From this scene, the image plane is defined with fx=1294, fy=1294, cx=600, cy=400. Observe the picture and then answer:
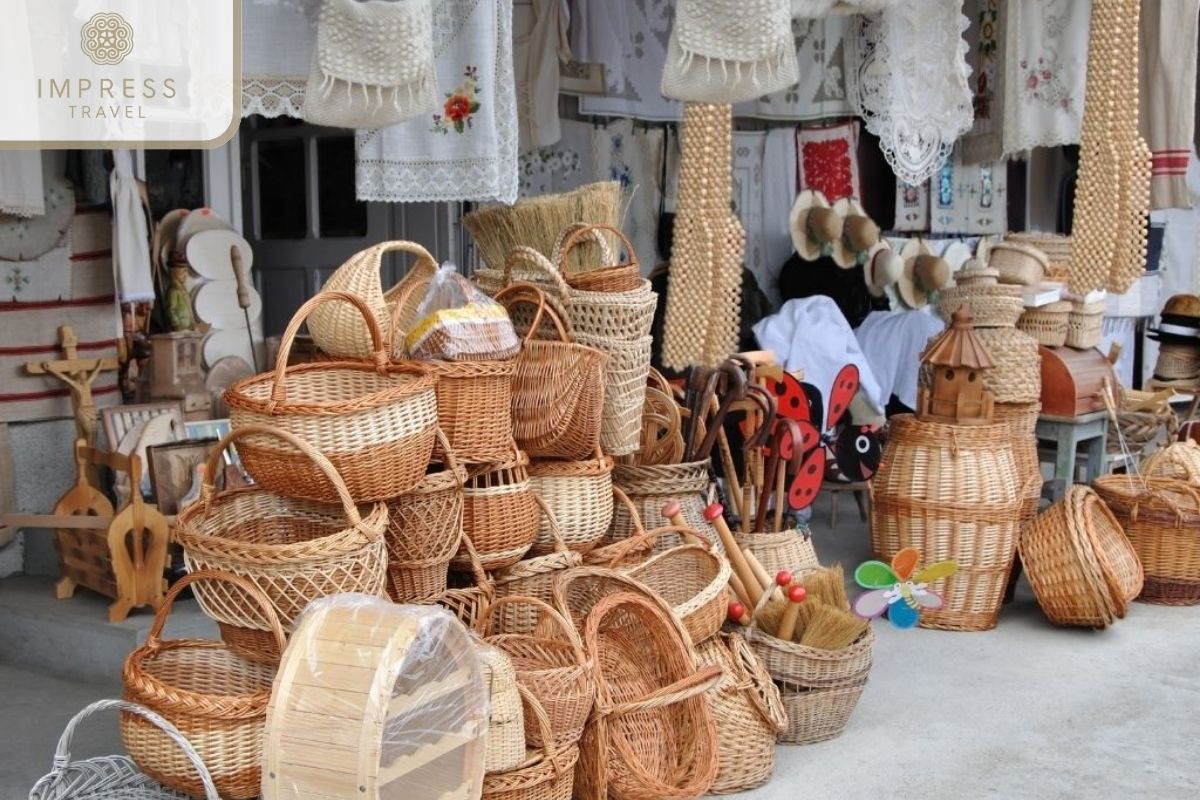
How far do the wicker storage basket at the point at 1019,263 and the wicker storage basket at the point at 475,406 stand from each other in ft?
11.4

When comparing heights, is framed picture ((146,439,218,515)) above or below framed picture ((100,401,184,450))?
below

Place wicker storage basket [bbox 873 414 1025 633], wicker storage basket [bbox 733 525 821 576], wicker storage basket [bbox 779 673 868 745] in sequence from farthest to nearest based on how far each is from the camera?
wicker storage basket [bbox 873 414 1025 633]
wicker storage basket [bbox 733 525 821 576]
wicker storage basket [bbox 779 673 868 745]

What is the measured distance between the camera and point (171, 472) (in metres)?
4.71

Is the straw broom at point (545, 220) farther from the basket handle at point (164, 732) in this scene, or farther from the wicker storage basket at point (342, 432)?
the basket handle at point (164, 732)

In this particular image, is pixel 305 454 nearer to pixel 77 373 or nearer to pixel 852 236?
pixel 77 373

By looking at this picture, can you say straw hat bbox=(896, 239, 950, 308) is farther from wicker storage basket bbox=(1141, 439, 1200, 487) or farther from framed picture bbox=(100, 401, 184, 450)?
framed picture bbox=(100, 401, 184, 450)

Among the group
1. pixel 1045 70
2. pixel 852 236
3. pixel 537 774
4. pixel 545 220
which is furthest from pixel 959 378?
pixel 537 774

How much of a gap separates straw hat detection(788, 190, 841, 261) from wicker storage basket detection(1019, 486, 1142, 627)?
2746mm

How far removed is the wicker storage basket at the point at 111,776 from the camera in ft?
9.25

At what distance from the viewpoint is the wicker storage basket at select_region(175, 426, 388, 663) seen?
9.77ft

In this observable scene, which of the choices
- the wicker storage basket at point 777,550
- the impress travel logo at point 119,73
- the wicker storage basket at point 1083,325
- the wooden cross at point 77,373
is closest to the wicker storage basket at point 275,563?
the impress travel logo at point 119,73

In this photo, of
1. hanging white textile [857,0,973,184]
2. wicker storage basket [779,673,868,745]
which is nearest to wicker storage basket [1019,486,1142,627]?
wicker storage basket [779,673,868,745]

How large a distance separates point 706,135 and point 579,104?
3.02 meters

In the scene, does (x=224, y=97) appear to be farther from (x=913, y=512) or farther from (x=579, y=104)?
(x=579, y=104)
